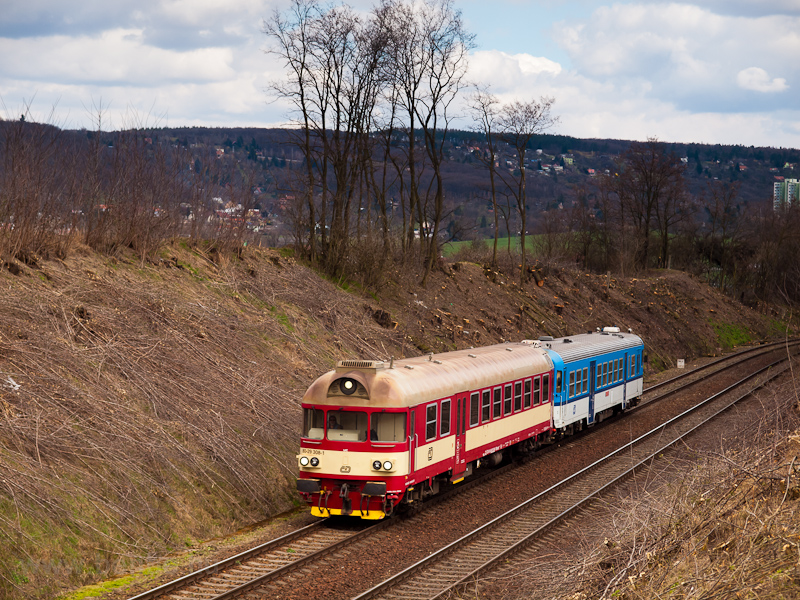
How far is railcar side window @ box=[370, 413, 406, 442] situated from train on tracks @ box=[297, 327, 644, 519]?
0.7 inches

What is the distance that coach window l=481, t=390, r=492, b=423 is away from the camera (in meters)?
17.7

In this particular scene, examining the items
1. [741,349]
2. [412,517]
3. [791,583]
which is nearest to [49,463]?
[412,517]

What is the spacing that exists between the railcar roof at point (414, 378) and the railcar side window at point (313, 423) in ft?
0.57

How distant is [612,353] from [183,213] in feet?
49.6

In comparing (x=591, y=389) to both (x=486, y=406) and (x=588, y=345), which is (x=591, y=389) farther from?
(x=486, y=406)

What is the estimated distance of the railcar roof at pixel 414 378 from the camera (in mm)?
14312

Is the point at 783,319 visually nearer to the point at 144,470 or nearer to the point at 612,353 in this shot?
the point at 612,353

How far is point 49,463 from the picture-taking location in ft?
41.0

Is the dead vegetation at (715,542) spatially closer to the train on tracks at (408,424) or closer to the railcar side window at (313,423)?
the train on tracks at (408,424)

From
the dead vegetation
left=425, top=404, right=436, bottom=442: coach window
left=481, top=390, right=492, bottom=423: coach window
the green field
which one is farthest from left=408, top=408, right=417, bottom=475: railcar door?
the green field

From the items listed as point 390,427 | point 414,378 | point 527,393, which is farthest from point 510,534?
point 527,393

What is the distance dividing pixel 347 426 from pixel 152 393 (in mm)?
4408

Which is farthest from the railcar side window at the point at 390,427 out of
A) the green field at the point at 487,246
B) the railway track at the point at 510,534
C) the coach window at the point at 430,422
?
the green field at the point at 487,246

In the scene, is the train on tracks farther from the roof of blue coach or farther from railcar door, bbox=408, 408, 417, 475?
the roof of blue coach
